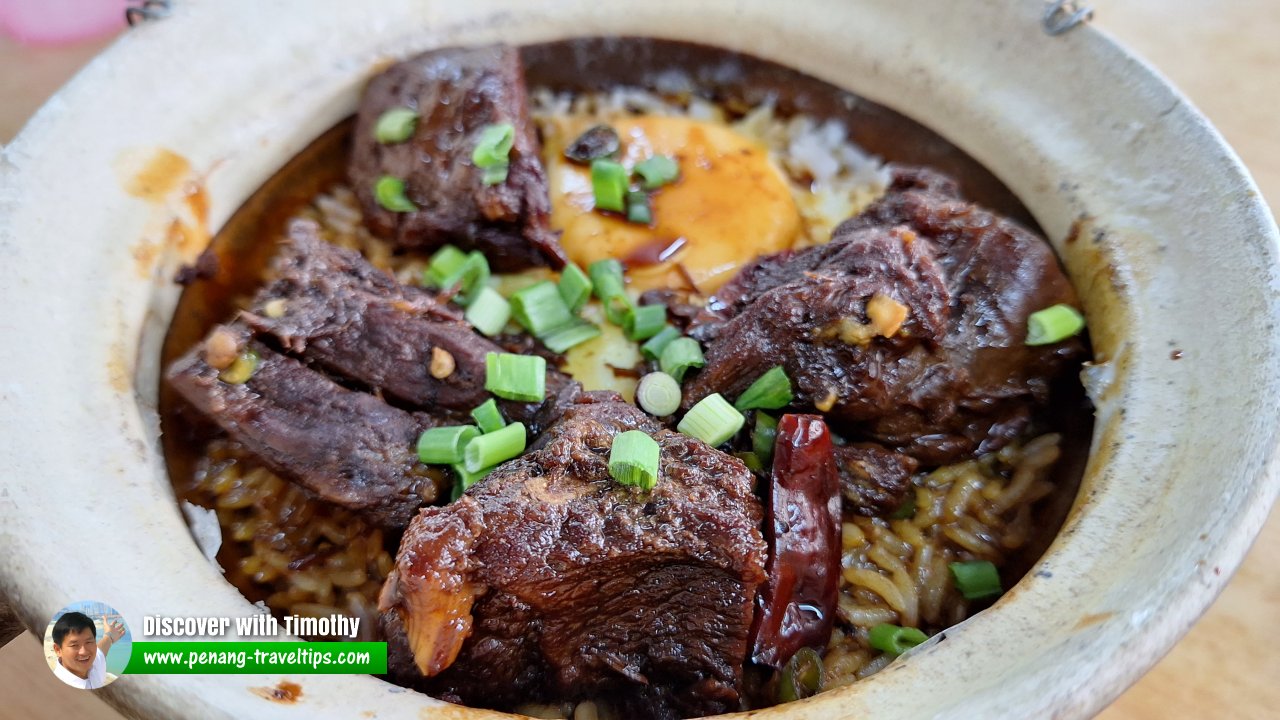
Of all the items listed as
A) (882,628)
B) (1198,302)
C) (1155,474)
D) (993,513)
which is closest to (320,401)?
(882,628)

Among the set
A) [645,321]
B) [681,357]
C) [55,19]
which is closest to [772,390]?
[681,357]

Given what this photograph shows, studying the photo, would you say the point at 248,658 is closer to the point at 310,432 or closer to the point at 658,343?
the point at 310,432

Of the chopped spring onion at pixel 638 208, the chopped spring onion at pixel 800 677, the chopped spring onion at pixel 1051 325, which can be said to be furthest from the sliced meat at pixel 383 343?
the chopped spring onion at pixel 1051 325

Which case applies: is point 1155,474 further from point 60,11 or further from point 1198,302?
point 60,11

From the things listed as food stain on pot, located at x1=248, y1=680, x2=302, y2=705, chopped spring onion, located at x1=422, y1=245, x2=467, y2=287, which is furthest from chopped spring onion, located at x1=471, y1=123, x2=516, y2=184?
food stain on pot, located at x1=248, y1=680, x2=302, y2=705

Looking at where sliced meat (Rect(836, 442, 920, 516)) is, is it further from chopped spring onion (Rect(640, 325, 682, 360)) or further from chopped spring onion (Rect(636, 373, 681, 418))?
chopped spring onion (Rect(640, 325, 682, 360))

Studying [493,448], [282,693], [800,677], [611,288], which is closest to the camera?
[282,693]

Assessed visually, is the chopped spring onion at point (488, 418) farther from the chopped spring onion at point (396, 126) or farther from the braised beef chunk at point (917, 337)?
the chopped spring onion at point (396, 126)

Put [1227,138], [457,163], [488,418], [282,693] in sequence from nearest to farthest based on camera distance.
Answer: [282,693] < [488,418] < [457,163] < [1227,138]
